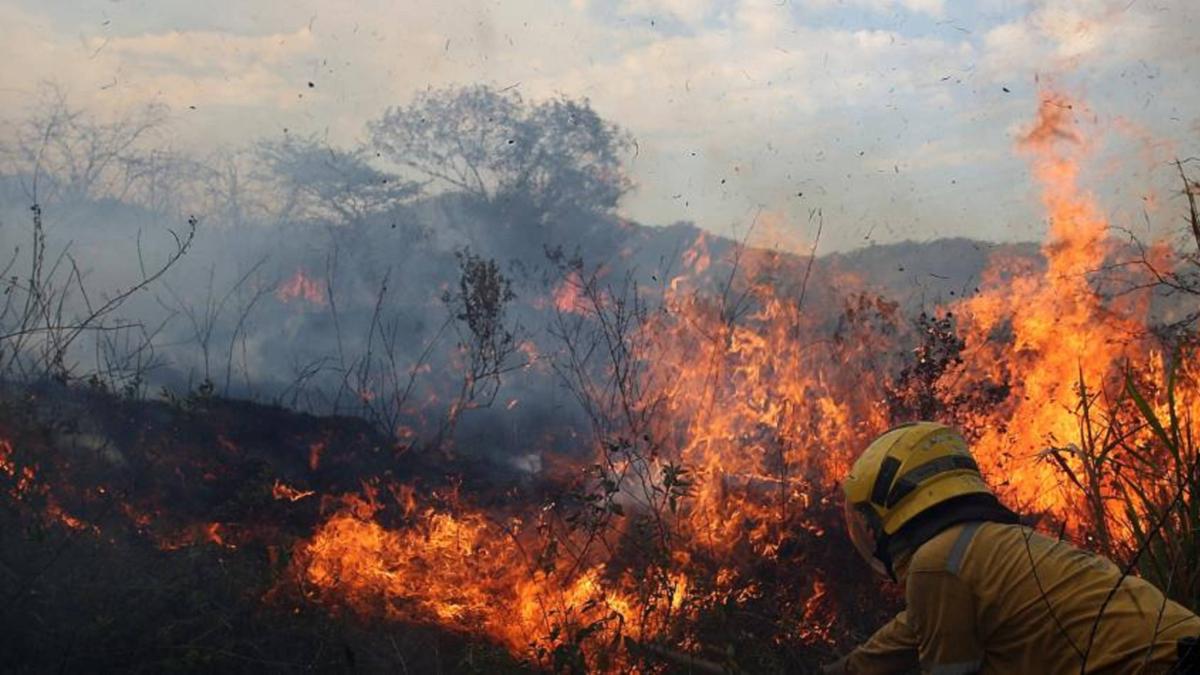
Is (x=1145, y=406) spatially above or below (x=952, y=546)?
above

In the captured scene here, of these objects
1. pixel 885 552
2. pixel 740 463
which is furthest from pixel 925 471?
pixel 740 463

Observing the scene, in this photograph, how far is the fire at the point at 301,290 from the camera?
56.5 feet

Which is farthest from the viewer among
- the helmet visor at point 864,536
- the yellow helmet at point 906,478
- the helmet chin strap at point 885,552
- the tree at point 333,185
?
the tree at point 333,185

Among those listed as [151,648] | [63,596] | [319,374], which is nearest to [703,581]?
[151,648]

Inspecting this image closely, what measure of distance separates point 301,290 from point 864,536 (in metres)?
15.8

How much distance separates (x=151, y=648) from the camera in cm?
494

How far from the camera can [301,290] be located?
56.9 ft

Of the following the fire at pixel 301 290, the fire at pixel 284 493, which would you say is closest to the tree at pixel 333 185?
the fire at pixel 301 290

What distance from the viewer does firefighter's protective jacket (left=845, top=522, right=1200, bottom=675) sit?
100 inches

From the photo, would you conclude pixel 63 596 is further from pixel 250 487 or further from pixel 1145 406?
pixel 1145 406

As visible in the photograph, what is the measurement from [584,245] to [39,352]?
1281 cm

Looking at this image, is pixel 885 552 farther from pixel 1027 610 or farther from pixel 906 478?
pixel 1027 610

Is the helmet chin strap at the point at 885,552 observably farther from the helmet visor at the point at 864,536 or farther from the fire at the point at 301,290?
the fire at the point at 301,290

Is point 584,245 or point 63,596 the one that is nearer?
point 63,596
